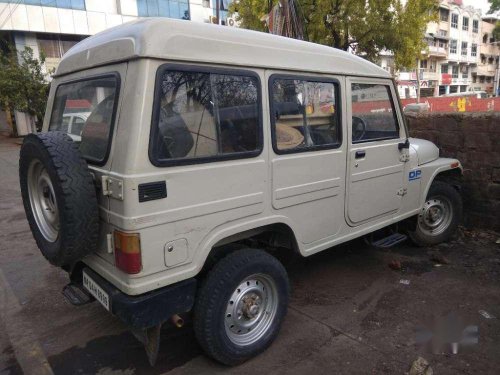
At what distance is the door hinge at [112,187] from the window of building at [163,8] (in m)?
26.7

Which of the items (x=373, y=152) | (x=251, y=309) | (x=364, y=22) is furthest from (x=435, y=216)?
(x=364, y=22)

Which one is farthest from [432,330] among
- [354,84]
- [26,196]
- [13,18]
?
[13,18]

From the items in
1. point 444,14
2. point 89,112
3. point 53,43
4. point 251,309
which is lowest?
point 251,309

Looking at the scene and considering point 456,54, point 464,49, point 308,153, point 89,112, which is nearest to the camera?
point 89,112

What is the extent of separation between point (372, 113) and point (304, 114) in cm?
103

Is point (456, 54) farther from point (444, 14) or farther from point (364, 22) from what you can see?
point (364, 22)

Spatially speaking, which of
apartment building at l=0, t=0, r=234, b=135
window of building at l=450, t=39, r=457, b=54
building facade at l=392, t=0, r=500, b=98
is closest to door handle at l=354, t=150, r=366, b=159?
apartment building at l=0, t=0, r=234, b=135

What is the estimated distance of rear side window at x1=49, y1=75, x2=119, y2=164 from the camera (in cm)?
240

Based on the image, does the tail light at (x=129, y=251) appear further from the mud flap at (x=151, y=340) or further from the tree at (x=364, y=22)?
the tree at (x=364, y=22)

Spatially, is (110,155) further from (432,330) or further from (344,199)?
(432,330)

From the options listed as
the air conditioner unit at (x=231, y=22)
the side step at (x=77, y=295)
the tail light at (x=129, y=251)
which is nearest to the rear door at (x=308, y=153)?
the tail light at (x=129, y=251)

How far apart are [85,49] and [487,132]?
4836 mm

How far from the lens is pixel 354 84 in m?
3.42

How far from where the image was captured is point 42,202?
2738 millimetres
